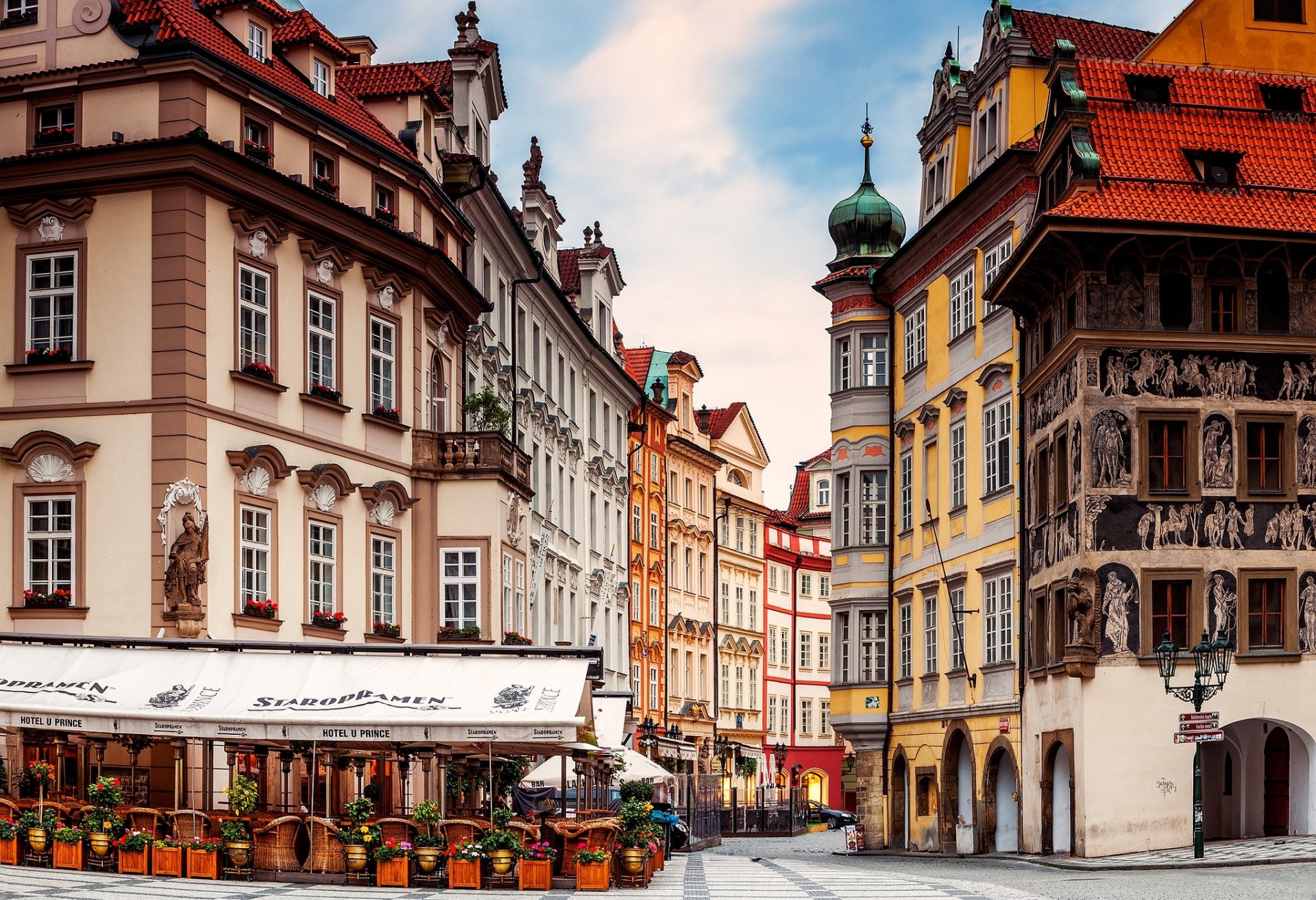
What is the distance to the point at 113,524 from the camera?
104ft

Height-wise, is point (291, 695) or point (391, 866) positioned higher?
point (291, 695)

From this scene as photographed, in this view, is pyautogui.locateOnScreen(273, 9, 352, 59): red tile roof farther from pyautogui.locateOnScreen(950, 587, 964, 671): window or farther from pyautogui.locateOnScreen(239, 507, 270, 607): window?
pyautogui.locateOnScreen(950, 587, 964, 671): window

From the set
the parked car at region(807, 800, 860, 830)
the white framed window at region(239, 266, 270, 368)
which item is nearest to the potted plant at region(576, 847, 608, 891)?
the white framed window at region(239, 266, 270, 368)

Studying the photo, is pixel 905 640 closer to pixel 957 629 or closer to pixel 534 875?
pixel 957 629

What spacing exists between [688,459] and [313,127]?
175 ft

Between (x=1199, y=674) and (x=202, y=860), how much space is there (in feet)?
56.2

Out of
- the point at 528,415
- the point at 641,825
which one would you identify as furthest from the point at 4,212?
the point at 528,415

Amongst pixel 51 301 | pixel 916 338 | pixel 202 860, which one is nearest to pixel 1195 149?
pixel 916 338

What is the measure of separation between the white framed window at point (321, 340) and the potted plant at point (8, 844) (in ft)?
35.6

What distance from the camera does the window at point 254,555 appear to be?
32.7m

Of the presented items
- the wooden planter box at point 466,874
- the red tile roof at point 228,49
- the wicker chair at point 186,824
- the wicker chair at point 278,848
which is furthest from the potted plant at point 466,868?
the red tile roof at point 228,49

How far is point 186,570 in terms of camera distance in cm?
3062

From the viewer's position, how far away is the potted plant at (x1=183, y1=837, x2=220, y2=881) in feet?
86.2

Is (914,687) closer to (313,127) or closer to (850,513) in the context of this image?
(850,513)
